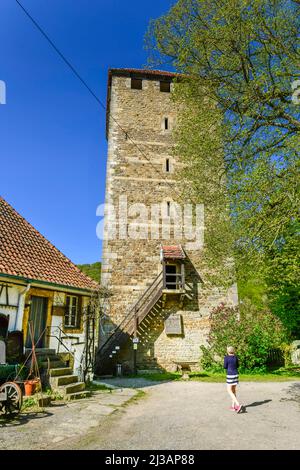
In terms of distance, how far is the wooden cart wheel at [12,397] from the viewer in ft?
21.6

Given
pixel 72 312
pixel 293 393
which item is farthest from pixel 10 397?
pixel 293 393

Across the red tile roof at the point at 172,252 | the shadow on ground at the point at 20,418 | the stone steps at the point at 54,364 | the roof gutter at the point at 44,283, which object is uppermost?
the red tile roof at the point at 172,252

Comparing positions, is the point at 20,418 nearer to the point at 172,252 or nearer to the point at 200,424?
the point at 200,424

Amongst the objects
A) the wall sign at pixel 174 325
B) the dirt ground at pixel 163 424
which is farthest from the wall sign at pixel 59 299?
the wall sign at pixel 174 325

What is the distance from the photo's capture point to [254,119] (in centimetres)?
839

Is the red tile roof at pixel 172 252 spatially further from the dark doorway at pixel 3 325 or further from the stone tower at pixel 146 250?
the dark doorway at pixel 3 325

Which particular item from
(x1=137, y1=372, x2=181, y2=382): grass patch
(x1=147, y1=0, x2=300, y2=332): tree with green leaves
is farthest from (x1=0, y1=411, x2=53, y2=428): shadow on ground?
(x1=137, y1=372, x2=181, y2=382): grass patch

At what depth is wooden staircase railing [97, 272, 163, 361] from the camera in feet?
48.9

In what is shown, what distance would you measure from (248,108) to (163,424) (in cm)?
741

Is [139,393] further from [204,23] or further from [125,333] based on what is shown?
[204,23]

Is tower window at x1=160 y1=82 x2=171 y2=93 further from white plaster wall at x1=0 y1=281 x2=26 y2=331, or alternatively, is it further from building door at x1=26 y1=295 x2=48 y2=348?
white plaster wall at x1=0 y1=281 x2=26 y2=331

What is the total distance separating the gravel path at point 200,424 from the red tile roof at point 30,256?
452cm

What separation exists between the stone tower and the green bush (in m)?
0.63

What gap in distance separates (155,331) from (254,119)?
1125cm
